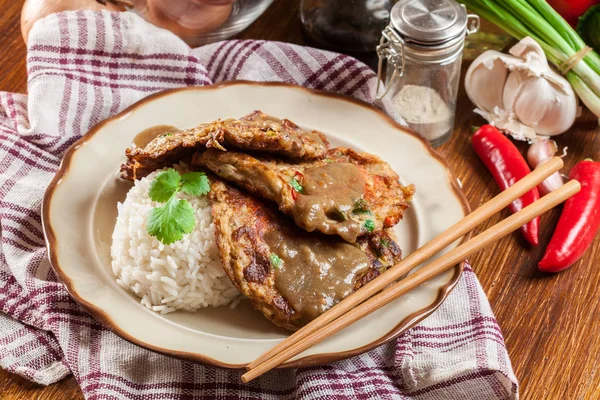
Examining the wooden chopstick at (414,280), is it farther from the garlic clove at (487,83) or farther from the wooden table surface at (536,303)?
the garlic clove at (487,83)

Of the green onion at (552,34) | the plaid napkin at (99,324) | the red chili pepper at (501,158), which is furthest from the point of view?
the green onion at (552,34)

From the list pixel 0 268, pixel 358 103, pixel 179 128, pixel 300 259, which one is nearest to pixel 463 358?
pixel 300 259

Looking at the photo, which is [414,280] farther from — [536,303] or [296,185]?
[536,303]

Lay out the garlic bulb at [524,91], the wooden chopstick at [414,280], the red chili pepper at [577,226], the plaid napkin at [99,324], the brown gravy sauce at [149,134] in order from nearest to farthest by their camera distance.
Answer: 1. the wooden chopstick at [414,280]
2. the plaid napkin at [99,324]
3. the red chili pepper at [577,226]
4. the brown gravy sauce at [149,134]
5. the garlic bulb at [524,91]

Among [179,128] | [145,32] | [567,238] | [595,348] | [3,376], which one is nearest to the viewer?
[3,376]

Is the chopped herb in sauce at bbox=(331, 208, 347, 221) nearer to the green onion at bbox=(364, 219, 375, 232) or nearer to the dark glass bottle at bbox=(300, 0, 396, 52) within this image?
the green onion at bbox=(364, 219, 375, 232)

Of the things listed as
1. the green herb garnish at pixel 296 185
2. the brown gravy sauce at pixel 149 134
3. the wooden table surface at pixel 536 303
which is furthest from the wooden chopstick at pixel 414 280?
the brown gravy sauce at pixel 149 134

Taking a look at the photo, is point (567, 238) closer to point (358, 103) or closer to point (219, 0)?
point (358, 103)
